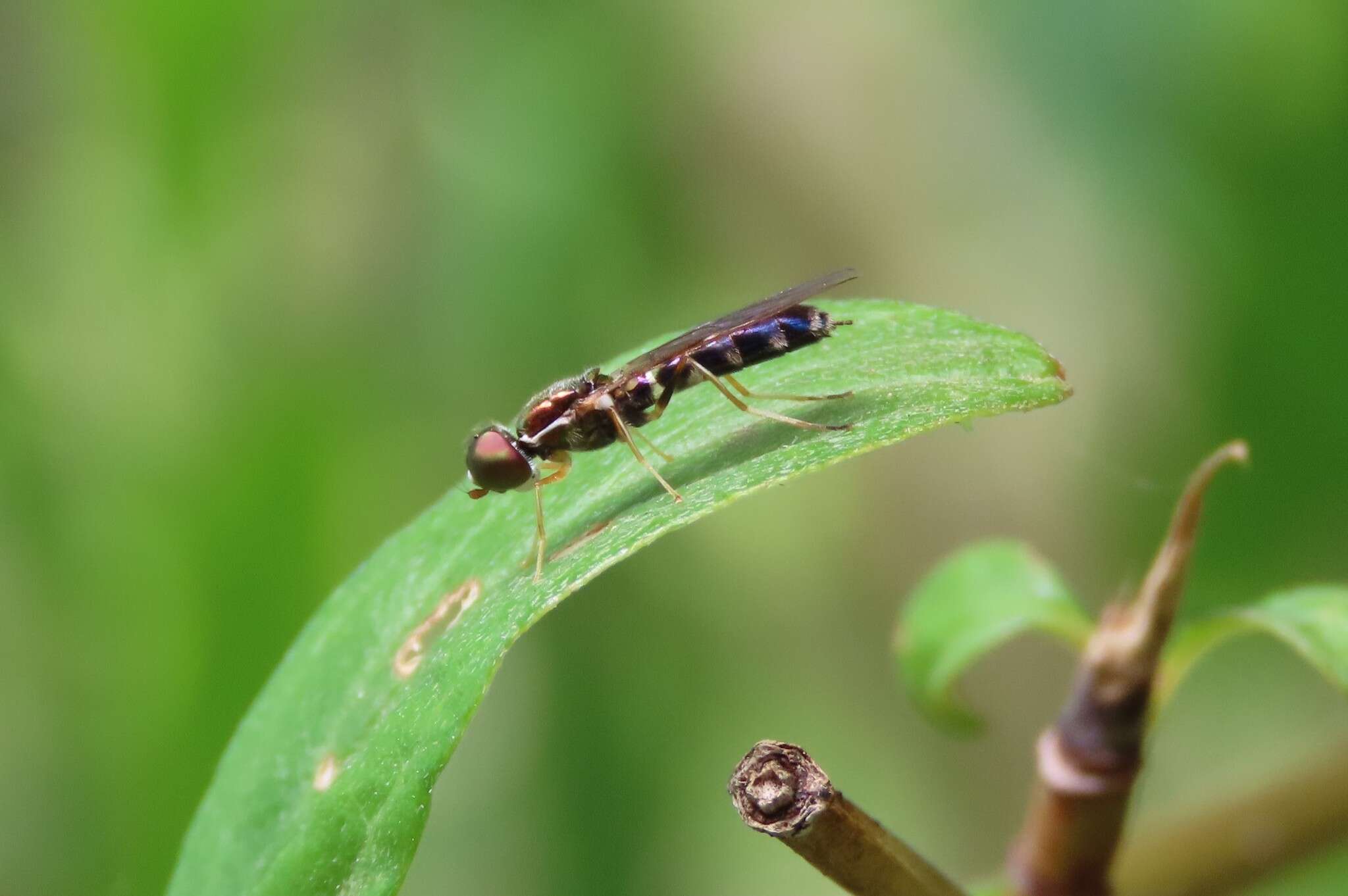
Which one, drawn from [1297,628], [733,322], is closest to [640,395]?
[733,322]

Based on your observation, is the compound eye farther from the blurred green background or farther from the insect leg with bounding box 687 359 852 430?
the blurred green background

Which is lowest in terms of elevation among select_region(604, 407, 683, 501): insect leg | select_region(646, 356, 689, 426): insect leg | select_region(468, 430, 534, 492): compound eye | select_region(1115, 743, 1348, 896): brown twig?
select_region(1115, 743, 1348, 896): brown twig

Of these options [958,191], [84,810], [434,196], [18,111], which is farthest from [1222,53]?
[18,111]

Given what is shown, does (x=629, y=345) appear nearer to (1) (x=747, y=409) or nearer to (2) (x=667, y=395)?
(2) (x=667, y=395)

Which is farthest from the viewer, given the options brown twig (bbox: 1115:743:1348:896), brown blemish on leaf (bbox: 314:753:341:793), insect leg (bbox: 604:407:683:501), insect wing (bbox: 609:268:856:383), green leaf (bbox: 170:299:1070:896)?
brown twig (bbox: 1115:743:1348:896)

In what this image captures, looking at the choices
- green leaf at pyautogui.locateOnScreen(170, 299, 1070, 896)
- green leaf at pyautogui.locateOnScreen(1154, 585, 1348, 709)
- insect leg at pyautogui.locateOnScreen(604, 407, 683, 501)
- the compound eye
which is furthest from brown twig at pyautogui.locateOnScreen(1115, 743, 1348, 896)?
the compound eye

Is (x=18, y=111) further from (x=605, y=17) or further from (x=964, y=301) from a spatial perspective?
(x=964, y=301)

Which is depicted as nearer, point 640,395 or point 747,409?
point 747,409

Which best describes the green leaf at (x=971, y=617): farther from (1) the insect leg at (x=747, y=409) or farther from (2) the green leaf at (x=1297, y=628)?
(1) the insect leg at (x=747, y=409)
